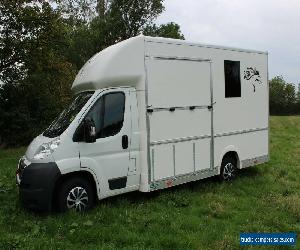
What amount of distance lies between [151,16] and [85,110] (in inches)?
1047

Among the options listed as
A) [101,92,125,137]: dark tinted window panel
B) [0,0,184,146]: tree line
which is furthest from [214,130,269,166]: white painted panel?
[0,0,184,146]: tree line

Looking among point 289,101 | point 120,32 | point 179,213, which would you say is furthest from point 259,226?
point 289,101

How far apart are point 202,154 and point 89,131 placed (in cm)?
312

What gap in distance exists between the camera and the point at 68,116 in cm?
818

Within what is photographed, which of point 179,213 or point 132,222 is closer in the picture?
point 132,222

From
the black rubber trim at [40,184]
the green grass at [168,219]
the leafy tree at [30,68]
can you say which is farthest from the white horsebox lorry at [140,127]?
the leafy tree at [30,68]

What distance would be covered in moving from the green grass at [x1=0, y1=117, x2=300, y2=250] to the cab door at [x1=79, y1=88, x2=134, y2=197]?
20.6 inches

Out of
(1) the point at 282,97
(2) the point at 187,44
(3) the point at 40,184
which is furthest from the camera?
(1) the point at 282,97

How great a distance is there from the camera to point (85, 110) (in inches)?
310

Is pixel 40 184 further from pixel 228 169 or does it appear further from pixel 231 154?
pixel 231 154

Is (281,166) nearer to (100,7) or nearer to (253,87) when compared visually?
(253,87)

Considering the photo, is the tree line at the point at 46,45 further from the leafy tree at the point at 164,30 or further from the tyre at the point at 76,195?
the tyre at the point at 76,195

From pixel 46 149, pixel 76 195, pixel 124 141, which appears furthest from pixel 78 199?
pixel 124 141

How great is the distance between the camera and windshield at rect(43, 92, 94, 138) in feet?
25.8
